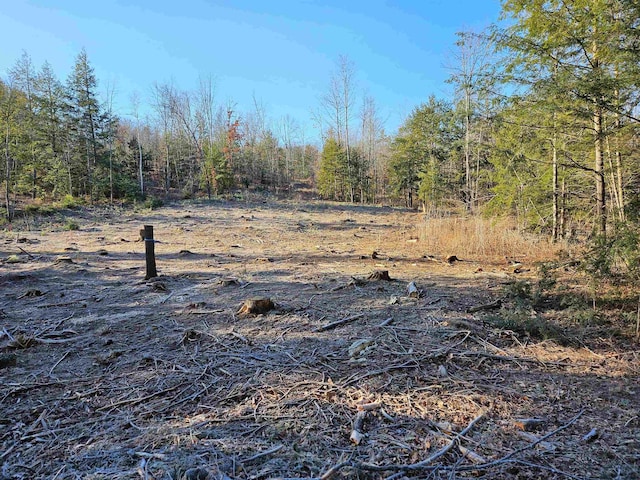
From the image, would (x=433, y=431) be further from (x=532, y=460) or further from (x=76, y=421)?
(x=76, y=421)

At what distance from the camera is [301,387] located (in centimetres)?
223

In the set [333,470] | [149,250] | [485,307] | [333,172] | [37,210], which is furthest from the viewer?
[333,172]

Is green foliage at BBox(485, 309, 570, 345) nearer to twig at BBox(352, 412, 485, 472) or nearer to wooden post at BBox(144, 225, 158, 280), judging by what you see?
twig at BBox(352, 412, 485, 472)

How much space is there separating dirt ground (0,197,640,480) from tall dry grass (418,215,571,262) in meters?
2.15

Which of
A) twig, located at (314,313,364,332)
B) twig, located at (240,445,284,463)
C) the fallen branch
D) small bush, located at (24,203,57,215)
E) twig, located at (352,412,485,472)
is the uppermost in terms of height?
small bush, located at (24,203,57,215)

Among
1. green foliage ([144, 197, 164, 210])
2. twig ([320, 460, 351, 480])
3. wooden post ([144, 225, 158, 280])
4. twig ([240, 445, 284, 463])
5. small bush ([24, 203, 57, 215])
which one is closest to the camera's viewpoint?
twig ([320, 460, 351, 480])

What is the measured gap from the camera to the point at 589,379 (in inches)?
91.0

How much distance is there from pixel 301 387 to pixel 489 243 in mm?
6002

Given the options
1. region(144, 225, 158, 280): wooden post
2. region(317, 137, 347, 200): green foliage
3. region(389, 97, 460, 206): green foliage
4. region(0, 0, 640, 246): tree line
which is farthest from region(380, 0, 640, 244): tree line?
region(317, 137, 347, 200): green foliage

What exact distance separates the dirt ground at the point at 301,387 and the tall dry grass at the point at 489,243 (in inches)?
84.7

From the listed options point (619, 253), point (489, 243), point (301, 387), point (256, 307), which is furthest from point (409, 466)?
point (489, 243)

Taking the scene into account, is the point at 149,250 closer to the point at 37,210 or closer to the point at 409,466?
the point at 409,466

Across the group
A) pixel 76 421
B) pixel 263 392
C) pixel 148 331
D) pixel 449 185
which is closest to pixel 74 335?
pixel 148 331

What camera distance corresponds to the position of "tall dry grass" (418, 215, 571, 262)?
6.63 metres
